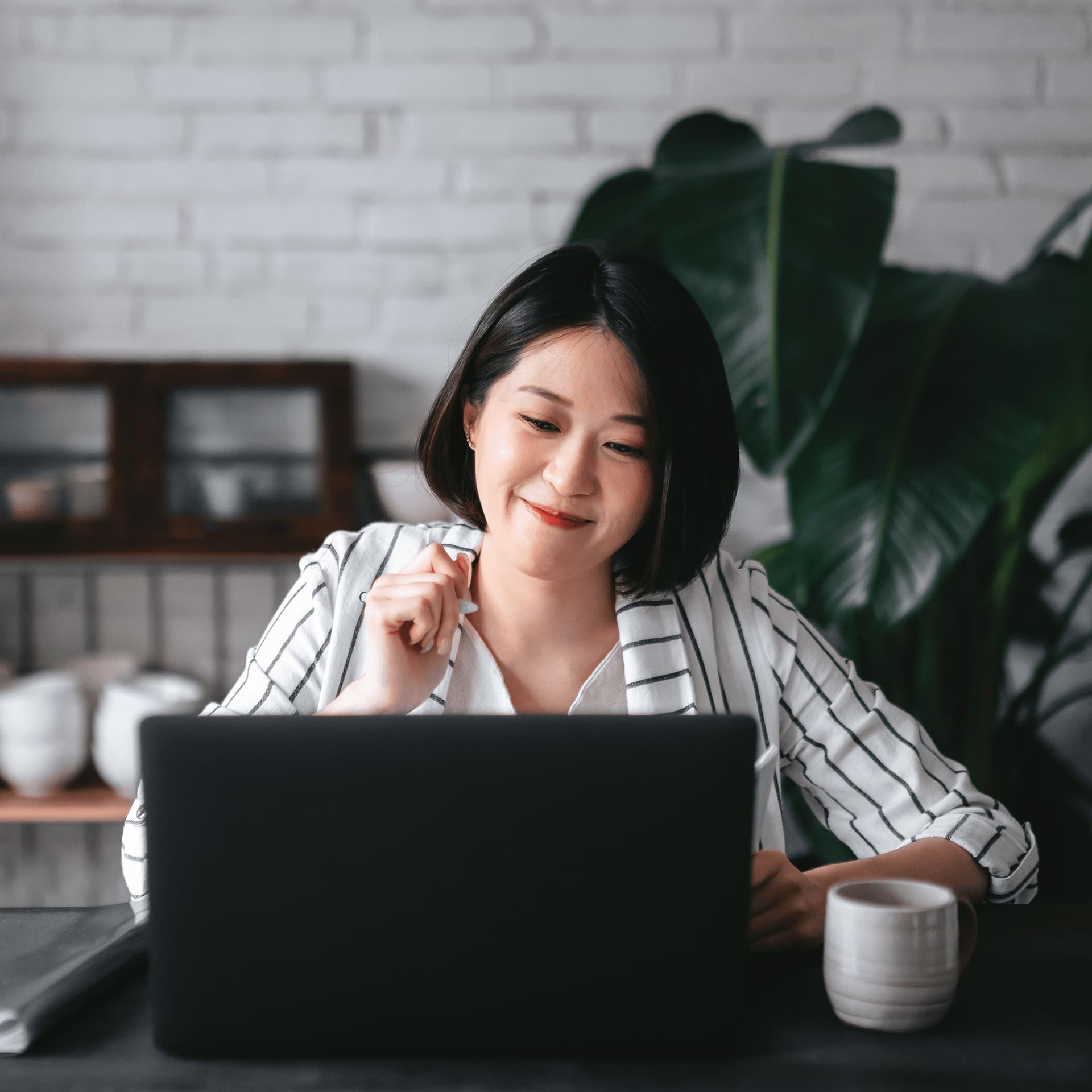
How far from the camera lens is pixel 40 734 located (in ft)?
6.48

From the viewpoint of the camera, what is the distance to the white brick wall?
2156 mm

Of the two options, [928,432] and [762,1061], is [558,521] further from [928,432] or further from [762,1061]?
[928,432]

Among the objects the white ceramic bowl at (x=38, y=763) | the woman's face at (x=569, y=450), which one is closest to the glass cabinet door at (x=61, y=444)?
the white ceramic bowl at (x=38, y=763)

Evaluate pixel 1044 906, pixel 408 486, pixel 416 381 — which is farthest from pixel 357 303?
Answer: pixel 1044 906

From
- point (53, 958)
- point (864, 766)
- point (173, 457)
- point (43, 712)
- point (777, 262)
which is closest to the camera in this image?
point (53, 958)

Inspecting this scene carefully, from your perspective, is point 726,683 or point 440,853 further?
point 726,683

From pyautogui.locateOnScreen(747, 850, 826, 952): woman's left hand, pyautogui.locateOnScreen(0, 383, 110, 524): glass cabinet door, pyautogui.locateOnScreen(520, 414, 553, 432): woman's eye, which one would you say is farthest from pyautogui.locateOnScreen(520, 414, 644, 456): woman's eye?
pyautogui.locateOnScreen(0, 383, 110, 524): glass cabinet door

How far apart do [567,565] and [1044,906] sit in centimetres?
52

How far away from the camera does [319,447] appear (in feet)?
6.97

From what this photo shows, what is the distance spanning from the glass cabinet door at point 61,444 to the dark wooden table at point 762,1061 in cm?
151

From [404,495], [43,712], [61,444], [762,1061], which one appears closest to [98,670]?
[43,712]

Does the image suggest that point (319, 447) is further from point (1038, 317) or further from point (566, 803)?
point (566, 803)

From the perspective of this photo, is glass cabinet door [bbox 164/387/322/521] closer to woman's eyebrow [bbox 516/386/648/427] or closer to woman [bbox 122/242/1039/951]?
woman [bbox 122/242/1039/951]

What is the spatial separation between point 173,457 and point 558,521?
1.27 meters
